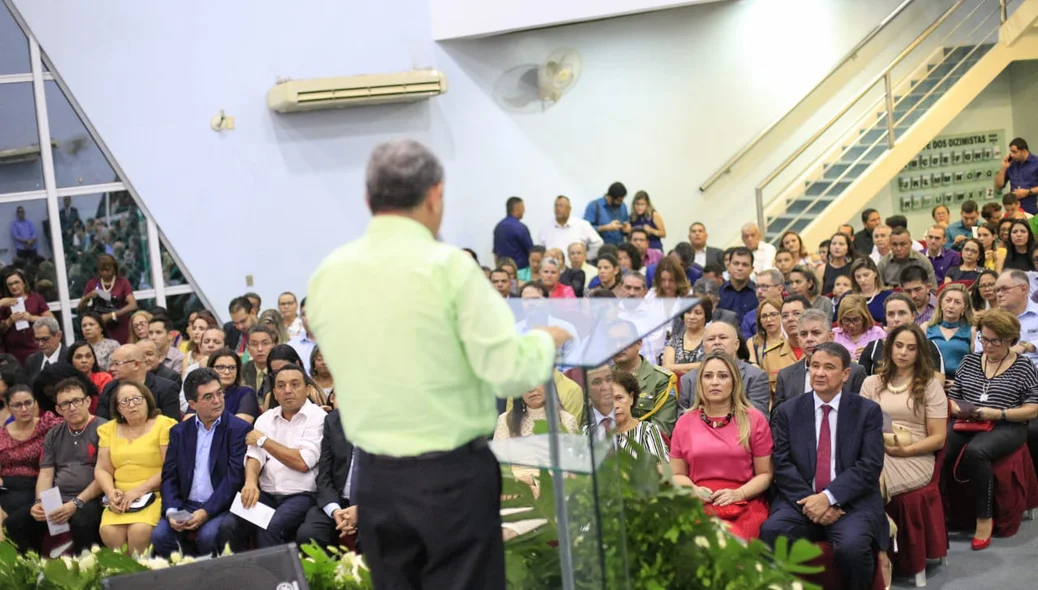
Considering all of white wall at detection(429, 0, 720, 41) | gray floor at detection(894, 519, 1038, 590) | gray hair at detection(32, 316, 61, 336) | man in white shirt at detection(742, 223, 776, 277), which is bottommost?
gray floor at detection(894, 519, 1038, 590)

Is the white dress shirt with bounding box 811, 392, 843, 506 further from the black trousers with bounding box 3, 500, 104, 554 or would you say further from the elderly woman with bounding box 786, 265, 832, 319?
the black trousers with bounding box 3, 500, 104, 554

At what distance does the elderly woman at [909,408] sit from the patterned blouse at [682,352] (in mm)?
1387

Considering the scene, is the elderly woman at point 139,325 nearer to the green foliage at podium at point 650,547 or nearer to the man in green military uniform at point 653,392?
the man in green military uniform at point 653,392

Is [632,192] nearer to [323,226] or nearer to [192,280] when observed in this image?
[323,226]

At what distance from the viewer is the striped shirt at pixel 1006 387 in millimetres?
5004

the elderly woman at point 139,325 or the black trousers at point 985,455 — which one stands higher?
the elderly woman at point 139,325

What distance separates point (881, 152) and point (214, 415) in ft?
27.3

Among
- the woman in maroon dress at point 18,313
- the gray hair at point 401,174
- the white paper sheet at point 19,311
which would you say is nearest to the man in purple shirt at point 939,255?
the woman in maroon dress at point 18,313

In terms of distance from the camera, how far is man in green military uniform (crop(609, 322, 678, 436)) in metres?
4.90

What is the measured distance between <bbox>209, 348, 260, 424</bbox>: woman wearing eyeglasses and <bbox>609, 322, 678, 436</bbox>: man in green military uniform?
1.95m

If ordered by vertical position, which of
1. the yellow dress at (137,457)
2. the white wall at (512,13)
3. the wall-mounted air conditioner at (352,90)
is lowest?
the yellow dress at (137,457)

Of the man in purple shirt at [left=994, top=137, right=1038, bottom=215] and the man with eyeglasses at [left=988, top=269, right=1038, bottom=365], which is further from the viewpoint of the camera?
the man in purple shirt at [left=994, top=137, right=1038, bottom=215]

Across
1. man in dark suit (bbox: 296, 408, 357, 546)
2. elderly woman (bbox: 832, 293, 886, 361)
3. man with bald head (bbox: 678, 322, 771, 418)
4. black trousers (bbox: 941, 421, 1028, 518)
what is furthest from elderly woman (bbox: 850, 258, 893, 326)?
man in dark suit (bbox: 296, 408, 357, 546)

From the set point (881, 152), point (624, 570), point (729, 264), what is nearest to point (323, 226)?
point (729, 264)
